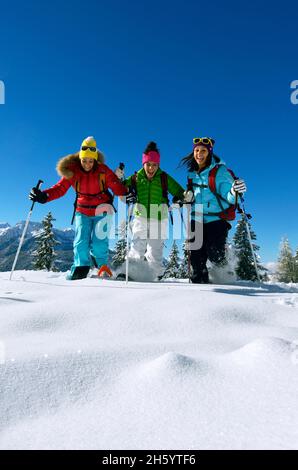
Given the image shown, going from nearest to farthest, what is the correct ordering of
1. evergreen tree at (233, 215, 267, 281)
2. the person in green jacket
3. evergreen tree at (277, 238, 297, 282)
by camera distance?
the person in green jacket
evergreen tree at (233, 215, 267, 281)
evergreen tree at (277, 238, 297, 282)

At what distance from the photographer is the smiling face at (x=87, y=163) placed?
24.1 feet

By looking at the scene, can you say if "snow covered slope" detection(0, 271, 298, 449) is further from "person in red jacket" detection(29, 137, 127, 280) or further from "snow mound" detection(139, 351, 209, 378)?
"person in red jacket" detection(29, 137, 127, 280)

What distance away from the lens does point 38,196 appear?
23.6 feet

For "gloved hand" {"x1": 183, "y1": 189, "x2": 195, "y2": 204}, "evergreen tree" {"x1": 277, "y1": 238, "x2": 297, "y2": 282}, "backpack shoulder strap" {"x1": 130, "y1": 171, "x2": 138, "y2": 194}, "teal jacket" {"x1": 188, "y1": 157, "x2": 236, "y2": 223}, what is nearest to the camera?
"teal jacket" {"x1": 188, "y1": 157, "x2": 236, "y2": 223}

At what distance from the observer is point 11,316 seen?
3.28m

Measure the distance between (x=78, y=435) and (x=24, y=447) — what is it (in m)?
0.23

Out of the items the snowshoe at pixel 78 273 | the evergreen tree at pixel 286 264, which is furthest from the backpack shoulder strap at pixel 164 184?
the evergreen tree at pixel 286 264

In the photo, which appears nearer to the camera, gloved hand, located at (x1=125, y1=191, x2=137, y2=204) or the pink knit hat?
gloved hand, located at (x1=125, y1=191, x2=137, y2=204)

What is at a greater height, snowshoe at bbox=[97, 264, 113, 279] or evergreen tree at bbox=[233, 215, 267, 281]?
evergreen tree at bbox=[233, 215, 267, 281]

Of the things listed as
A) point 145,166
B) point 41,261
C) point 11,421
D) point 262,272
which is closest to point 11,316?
point 11,421

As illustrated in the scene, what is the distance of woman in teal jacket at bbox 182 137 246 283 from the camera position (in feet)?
23.3

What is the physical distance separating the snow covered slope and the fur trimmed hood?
4584 mm

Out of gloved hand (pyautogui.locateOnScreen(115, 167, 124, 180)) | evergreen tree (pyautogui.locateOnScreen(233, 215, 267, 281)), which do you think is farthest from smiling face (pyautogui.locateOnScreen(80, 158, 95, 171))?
evergreen tree (pyautogui.locateOnScreen(233, 215, 267, 281))

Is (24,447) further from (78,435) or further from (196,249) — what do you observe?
(196,249)
